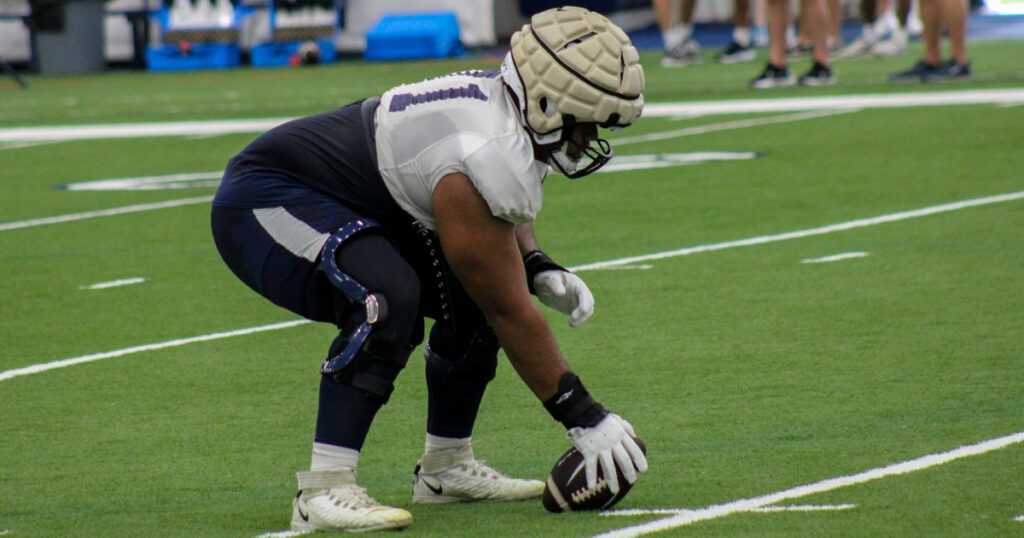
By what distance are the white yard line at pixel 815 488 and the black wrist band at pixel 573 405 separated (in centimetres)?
26

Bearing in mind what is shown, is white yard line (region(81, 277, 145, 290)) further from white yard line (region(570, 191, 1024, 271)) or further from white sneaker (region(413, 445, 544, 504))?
white sneaker (region(413, 445, 544, 504))

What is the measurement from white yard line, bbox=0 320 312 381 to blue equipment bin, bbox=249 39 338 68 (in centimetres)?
1809

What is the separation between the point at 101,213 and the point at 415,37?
1398 cm

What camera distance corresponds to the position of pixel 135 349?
19.5ft

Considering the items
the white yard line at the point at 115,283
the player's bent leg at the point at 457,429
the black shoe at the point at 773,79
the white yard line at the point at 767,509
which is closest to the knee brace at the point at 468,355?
the player's bent leg at the point at 457,429

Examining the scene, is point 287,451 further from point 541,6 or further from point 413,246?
point 541,6

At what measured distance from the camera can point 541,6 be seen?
91.0ft

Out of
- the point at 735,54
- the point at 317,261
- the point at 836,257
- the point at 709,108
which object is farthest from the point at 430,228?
the point at 735,54

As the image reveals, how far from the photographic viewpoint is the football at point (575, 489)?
3.79m

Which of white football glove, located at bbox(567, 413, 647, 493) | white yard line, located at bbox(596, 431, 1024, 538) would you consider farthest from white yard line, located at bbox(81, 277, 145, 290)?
white yard line, located at bbox(596, 431, 1024, 538)

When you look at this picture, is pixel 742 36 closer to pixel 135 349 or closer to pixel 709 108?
pixel 709 108

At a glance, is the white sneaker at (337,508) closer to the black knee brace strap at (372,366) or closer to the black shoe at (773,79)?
the black knee brace strap at (372,366)

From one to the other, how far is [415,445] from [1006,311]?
2.48 meters

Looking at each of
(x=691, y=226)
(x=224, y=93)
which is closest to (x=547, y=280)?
(x=691, y=226)
